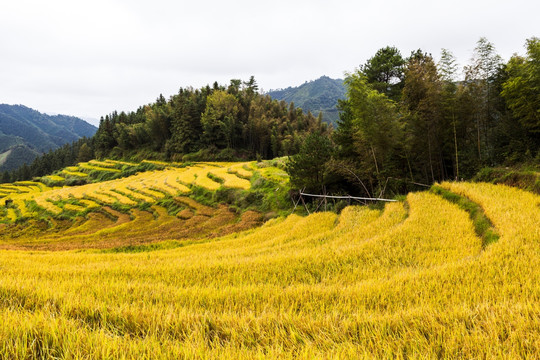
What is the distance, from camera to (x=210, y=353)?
1.74 metres

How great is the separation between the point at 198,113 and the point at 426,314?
7061 cm

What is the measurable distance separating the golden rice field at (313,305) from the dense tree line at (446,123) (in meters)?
9.35

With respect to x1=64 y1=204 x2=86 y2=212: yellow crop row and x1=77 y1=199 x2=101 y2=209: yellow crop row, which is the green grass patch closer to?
x1=77 y1=199 x2=101 y2=209: yellow crop row

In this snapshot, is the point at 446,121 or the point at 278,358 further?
the point at 446,121

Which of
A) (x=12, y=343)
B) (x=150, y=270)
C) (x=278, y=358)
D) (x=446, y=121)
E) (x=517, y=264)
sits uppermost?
(x=446, y=121)

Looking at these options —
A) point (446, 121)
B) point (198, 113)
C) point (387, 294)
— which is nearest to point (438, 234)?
point (387, 294)

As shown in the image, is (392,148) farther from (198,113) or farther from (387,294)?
(198,113)

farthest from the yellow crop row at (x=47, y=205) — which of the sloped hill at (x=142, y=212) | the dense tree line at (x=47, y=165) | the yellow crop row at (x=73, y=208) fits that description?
the dense tree line at (x=47, y=165)

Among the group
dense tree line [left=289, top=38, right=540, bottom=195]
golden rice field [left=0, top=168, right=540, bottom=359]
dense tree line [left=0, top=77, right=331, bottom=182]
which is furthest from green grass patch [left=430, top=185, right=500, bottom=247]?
dense tree line [left=0, top=77, right=331, bottom=182]

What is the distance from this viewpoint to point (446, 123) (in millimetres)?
16141

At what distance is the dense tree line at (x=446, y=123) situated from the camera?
562 inches

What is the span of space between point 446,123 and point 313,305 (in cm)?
1741

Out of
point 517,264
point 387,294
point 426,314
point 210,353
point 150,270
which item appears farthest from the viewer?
point 150,270

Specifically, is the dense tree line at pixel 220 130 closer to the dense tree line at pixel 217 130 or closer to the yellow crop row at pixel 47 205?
the dense tree line at pixel 217 130
